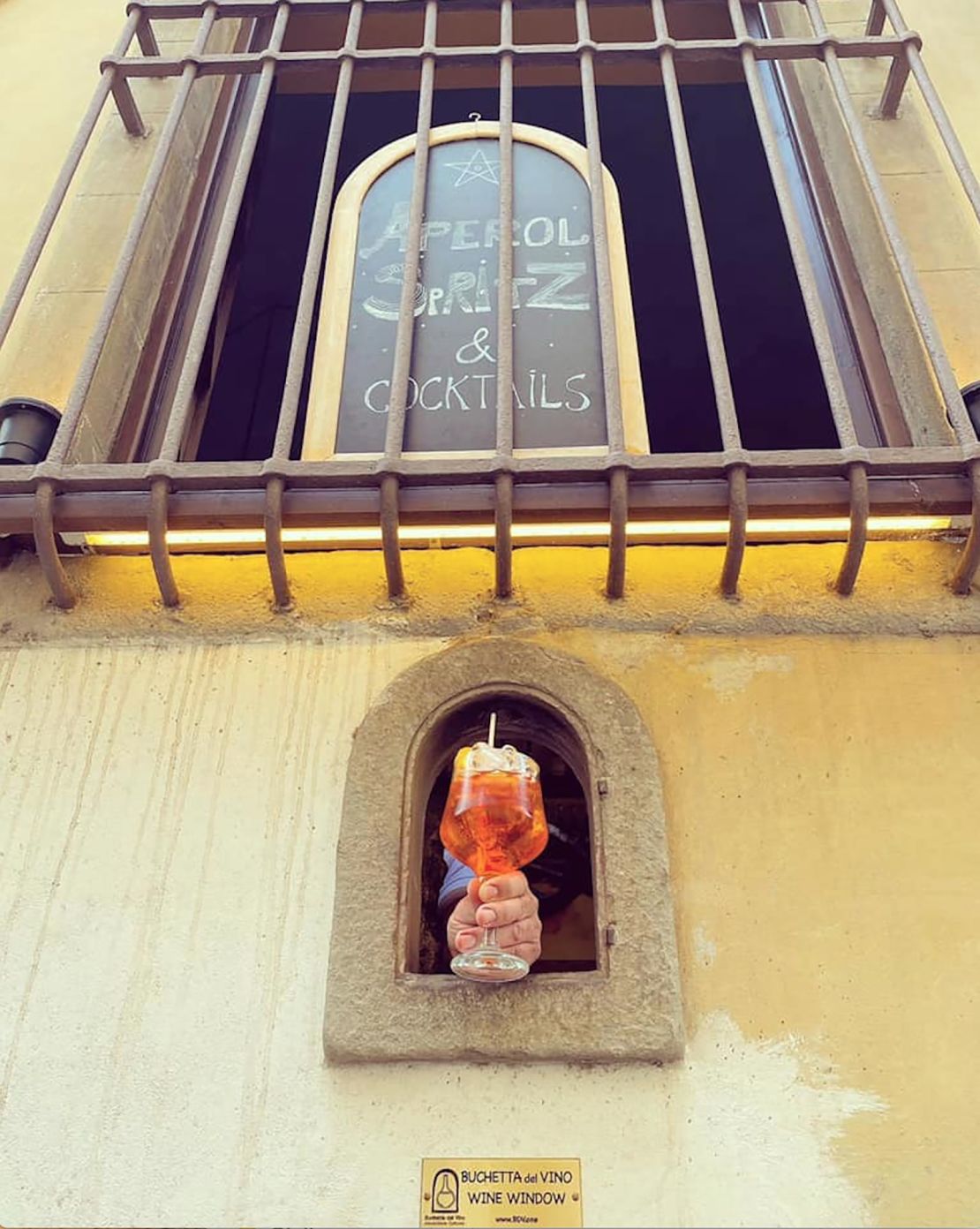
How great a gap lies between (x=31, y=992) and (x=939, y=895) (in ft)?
9.41

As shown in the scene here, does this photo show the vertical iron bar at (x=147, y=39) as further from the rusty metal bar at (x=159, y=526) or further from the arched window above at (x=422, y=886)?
the arched window above at (x=422, y=886)

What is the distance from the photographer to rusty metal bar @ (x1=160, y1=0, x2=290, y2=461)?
4086 mm

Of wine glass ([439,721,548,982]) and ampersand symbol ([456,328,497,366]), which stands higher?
ampersand symbol ([456,328,497,366])

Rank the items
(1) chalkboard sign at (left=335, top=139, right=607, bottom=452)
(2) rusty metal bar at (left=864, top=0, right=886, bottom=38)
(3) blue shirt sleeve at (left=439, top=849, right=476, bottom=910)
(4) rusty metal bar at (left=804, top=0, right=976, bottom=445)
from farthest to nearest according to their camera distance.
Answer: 1. (2) rusty metal bar at (left=864, top=0, right=886, bottom=38)
2. (1) chalkboard sign at (left=335, top=139, right=607, bottom=452)
3. (4) rusty metal bar at (left=804, top=0, right=976, bottom=445)
4. (3) blue shirt sleeve at (left=439, top=849, right=476, bottom=910)

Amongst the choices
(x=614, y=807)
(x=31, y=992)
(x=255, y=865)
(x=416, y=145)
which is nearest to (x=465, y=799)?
(x=614, y=807)

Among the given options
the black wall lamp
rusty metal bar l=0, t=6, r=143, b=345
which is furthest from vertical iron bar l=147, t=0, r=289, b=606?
rusty metal bar l=0, t=6, r=143, b=345

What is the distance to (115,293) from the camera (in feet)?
14.9

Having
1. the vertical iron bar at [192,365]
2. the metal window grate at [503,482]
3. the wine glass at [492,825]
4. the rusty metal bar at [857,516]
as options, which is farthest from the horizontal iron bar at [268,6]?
the wine glass at [492,825]

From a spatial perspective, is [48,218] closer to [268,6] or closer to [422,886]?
[268,6]

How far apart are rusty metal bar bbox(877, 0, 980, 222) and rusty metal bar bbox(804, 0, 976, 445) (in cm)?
34

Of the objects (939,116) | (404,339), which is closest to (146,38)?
(404,339)

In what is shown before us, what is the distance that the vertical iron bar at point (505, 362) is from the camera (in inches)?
148

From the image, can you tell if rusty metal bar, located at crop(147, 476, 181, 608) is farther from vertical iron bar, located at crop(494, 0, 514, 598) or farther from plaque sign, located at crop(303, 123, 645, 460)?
vertical iron bar, located at crop(494, 0, 514, 598)

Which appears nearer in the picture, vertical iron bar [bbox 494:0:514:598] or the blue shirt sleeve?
the blue shirt sleeve
